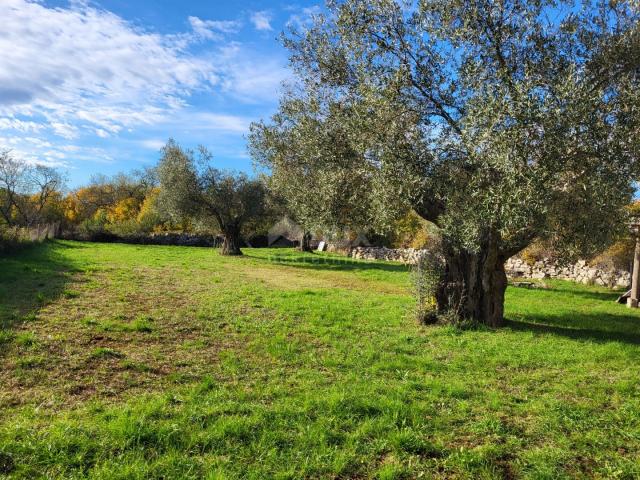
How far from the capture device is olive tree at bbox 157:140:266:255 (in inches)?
1217

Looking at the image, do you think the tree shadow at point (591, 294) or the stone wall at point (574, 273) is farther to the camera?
the stone wall at point (574, 273)

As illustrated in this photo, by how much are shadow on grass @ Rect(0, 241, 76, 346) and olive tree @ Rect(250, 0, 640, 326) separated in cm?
751

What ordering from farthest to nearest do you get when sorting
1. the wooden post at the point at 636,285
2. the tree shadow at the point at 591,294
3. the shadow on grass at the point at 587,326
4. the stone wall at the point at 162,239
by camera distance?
the stone wall at the point at 162,239 < the tree shadow at the point at 591,294 < the wooden post at the point at 636,285 < the shadow on grass at the point at 587,326

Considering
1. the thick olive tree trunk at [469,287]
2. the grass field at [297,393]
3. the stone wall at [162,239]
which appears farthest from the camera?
the stone wall at [162,239]

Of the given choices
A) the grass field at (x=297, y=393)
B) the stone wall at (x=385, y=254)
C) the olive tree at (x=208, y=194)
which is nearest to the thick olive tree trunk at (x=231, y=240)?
the olive tree at (x=208, y=194)

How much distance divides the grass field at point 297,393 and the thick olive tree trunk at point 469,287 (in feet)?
2.53

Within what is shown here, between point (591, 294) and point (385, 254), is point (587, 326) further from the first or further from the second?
point (385, 254)

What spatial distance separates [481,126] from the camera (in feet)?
27.6

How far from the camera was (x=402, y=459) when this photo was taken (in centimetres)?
470

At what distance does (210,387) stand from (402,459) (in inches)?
119

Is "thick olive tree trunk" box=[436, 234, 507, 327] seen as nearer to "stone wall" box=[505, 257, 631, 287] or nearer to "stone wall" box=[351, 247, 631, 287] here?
"stone wall" box=[351, 247, 631, 287]

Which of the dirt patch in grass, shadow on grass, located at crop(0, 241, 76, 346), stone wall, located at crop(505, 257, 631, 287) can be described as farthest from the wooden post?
shadow on grass, located at crop(0, 241, 76, 346)

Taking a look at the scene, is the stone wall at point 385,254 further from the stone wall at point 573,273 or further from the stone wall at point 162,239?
the stone wall at point 162,239

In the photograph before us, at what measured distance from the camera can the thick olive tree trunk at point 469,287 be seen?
11695mm
